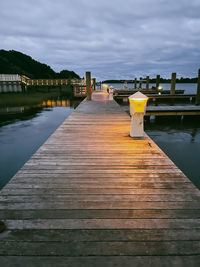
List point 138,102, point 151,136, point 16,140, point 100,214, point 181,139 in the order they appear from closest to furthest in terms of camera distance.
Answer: point 100,214, point 138,102, point 16,140, point 181,139, point 151,136

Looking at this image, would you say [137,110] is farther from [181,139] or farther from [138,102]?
[181,139]

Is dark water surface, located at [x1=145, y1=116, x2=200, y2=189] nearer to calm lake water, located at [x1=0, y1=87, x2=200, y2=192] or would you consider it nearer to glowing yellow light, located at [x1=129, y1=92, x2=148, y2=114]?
calm lake water, located at [x1=0, y1=87, x2=200, y2=192]

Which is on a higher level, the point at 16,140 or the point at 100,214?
the point at 100,214

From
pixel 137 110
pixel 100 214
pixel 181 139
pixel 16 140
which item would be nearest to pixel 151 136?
pixel 181 139

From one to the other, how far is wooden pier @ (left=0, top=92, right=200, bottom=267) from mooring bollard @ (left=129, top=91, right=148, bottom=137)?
1.46 m

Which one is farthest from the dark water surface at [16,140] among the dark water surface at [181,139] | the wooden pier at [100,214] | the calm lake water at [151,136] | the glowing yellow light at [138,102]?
the dark water surface at [181,139]

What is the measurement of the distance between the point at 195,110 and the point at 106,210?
12483 mm

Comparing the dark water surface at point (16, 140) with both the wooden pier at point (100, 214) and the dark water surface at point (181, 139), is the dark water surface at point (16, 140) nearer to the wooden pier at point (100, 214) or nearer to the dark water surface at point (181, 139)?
the wooden pier at point (100, 214)

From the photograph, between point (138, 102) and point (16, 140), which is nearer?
point (138, 102)

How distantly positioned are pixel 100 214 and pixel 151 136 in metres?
8.92

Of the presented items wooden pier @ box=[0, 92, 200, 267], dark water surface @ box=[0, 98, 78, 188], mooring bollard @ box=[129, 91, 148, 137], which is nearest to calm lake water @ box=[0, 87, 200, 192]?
dark water surface @ box=[0, 98, 78, 188]

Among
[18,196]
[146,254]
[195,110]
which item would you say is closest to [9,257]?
[18,196]

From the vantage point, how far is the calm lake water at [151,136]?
20.2 ft

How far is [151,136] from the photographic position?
33.6 ft
